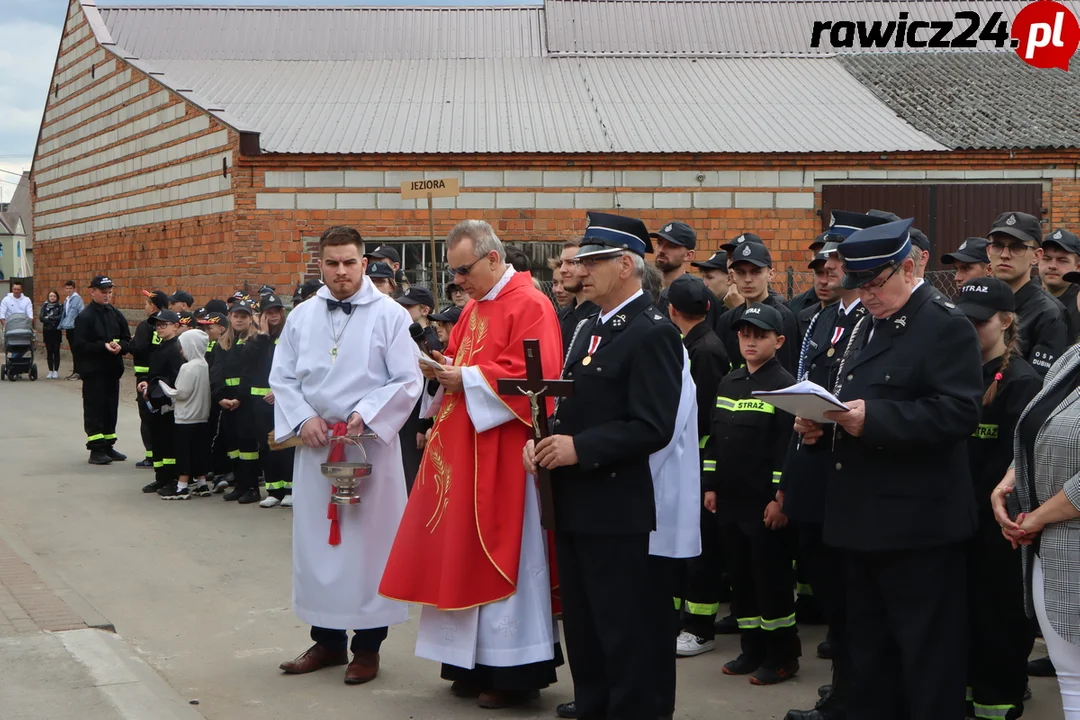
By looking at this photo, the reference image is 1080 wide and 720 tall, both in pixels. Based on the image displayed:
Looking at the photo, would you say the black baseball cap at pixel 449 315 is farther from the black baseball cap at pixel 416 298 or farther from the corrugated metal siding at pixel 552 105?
the corrugated metal siding at pixel 552 105

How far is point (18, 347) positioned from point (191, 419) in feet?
46.1

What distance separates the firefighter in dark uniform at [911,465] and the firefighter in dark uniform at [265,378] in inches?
262

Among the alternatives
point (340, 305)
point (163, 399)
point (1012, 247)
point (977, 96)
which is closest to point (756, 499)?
point (1012, 247)

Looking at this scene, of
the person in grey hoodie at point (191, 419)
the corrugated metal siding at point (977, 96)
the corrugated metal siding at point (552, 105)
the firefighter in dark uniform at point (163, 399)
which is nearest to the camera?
the person in grey hoodie at point (191, 419)

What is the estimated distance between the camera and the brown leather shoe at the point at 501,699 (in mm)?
5281

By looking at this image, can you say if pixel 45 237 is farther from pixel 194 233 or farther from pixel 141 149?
pixel 194 233

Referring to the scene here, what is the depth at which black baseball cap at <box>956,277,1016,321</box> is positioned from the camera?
188 inches

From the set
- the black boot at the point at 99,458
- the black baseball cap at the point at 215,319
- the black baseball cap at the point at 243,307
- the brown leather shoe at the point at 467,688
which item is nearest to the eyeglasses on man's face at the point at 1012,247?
the brown leather shoe at the point at 467,688

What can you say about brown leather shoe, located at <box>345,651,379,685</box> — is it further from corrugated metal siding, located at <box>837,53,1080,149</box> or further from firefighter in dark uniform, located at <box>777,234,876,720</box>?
corrugated metal siding, located at <box>837,53,1080,149</box>

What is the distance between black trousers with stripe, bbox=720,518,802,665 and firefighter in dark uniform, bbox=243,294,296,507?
16.6 ft

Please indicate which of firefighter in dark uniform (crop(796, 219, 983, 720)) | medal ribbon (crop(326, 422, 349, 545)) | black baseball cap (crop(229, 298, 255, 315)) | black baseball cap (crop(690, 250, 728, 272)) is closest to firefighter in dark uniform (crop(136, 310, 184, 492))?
black baseball cap (crop(229, 298, 255, 315))

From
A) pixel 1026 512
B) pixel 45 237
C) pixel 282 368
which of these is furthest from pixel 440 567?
pixel 45 237

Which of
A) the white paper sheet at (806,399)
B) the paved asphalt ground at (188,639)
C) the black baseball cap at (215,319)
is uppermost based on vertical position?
the black baseball cap at (215,319)

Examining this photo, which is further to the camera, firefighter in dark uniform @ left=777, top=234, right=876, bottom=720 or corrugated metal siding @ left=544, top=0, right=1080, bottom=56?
corrugated metal siding @ left=544, top=0, right=1080, bottom=56
